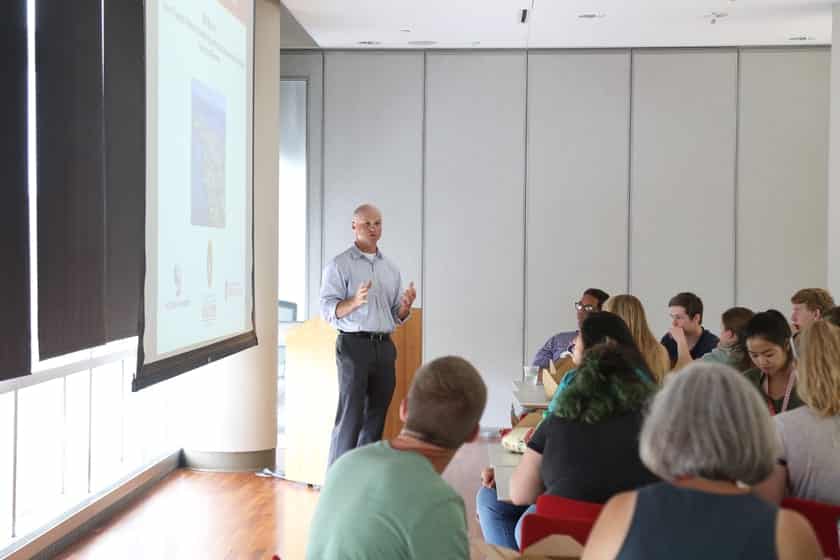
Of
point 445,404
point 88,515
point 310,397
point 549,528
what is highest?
point 445,404

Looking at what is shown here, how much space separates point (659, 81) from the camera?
916 centimetres

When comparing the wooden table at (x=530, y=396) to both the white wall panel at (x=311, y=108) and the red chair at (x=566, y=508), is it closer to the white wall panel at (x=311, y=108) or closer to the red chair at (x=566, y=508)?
the red chair at (x=566, y=508)

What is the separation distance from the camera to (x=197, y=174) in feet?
16.8

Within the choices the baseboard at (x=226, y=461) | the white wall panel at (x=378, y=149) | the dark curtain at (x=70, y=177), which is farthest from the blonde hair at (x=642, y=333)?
the white wall panel at (x=378, y=149)

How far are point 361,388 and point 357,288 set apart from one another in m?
0.68

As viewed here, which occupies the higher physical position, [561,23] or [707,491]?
[561,23]

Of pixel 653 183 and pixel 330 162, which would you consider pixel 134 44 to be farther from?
pixel 653 183

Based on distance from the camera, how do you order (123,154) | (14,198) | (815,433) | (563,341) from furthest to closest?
1. (563,341)
2. (123,154)
3. (14,198)
4. (815,433)

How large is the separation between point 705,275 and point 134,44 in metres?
5.98

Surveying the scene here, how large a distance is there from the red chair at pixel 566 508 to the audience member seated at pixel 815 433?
0.60 meters

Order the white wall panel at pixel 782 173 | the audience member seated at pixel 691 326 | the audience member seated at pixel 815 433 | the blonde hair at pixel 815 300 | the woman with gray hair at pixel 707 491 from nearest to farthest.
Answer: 1. the woman with gray hair at pixel 707 491
2. the audience member seated at pixel 815 433
3. the blonde hair at pixel 815 300
4. the audience member seated at pixel 691 326
5. the white wall panel at pixel 782 173

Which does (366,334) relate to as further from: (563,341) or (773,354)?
(773,354)

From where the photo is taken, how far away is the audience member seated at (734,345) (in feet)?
15.4

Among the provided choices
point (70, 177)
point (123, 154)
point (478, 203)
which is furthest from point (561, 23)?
point (70, 177)
